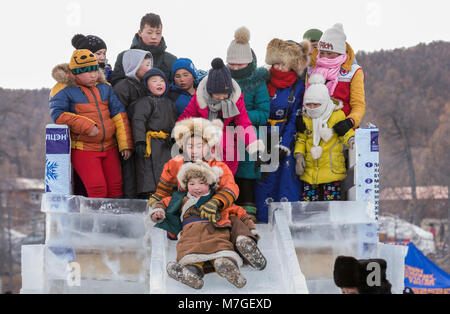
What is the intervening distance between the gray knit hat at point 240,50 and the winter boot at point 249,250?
1977 millimetres

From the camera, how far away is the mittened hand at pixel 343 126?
593cm

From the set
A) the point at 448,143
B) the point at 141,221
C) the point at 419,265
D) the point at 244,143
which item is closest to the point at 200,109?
the point at 244,143

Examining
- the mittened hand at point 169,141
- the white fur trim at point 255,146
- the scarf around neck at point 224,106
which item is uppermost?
the scarf around neck at point 224,106

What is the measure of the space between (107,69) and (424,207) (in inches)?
1014

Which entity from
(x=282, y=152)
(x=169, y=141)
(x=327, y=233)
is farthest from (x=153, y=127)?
(x=327, y=233)

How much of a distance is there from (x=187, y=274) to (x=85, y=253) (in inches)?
48.5

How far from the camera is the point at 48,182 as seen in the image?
570 cm

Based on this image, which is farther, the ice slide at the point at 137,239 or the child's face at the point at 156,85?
the child's face at the point at 156,85

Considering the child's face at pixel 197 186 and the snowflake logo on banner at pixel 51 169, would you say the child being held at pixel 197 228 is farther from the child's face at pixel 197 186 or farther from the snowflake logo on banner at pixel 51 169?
the snowflake logo on banner at pixel 51 169

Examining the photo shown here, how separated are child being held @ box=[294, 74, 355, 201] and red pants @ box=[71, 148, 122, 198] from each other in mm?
1739

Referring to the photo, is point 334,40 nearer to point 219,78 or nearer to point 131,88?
point 219,78

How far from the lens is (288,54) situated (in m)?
6.11

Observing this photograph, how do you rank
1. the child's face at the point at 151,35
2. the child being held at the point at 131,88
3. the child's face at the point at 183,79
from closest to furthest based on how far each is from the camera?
the child being held at the point at 131,88 → the child's face at the point at 183,79 → the child's face at the point at 151,35

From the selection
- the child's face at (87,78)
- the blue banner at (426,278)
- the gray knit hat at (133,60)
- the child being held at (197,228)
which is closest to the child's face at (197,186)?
the child being held at (197,228)
